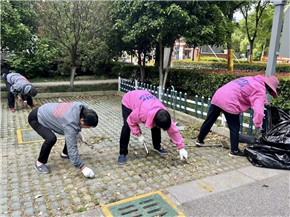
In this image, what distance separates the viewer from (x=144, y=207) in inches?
112

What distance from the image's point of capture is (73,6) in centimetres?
896

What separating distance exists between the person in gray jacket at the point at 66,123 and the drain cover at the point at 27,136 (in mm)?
1392

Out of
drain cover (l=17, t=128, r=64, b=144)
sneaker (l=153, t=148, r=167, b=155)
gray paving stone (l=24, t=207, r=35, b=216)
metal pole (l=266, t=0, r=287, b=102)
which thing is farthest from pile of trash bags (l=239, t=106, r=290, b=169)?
drain cover (l=17, t=128, r=64, b=144)

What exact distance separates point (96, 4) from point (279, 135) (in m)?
7.71

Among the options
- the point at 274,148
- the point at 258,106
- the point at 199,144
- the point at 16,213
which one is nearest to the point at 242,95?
the point at 258,106

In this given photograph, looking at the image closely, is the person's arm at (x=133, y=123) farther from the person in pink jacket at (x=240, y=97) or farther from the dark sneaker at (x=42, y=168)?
the person in pink jacket at (x=240, y=97)

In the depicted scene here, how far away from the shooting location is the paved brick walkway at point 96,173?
114 inches

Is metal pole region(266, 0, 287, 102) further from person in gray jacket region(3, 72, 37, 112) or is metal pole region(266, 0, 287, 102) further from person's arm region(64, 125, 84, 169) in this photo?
person in gray jacket region(3, 72, 37, 112)

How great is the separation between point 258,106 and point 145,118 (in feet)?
5.64

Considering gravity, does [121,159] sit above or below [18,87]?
below

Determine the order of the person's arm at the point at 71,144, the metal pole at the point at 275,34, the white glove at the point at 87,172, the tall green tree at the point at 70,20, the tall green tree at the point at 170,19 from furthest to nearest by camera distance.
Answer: the tall green tree at the point at 70,20 → the tall green tree at the point at 170,19 → the metal pole at the point at 275,34 → the white glove at the point at 87,172 → the person's arm at the point at 71,144

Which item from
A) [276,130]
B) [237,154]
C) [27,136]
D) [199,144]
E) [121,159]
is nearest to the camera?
[276,130]

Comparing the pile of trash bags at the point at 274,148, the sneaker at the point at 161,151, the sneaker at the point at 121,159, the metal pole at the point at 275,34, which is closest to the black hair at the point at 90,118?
the sneaker at the point at 121,159

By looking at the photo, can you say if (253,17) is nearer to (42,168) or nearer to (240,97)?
(240,97)
